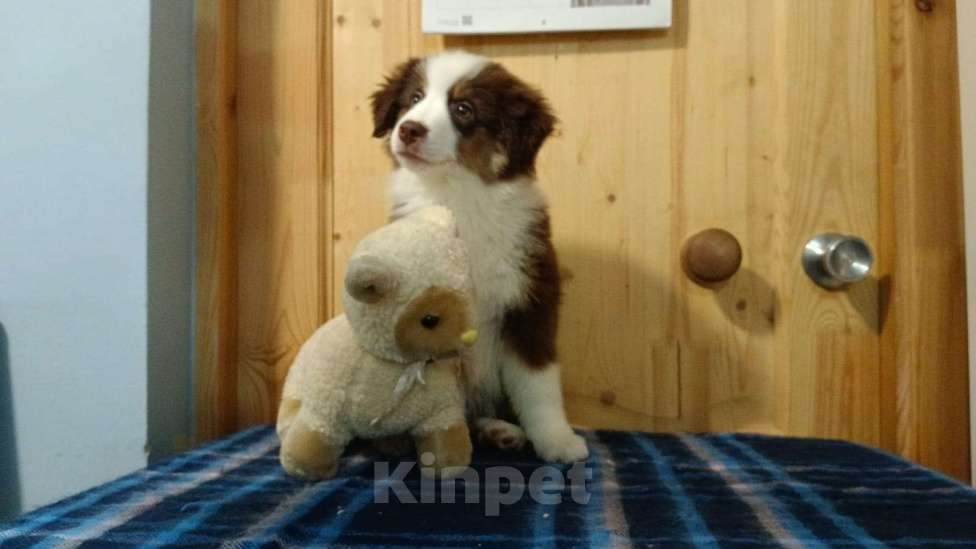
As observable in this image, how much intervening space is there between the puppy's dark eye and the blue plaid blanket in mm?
541

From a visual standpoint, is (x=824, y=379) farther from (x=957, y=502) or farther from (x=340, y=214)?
(x=340, y=214)

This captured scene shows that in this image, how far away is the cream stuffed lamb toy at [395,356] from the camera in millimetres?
896

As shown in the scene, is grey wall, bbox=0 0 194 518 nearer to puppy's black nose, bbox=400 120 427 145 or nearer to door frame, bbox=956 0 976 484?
puppy's black nose, bbox=400 120 427 145

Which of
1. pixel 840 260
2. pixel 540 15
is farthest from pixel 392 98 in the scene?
pixel 840 260

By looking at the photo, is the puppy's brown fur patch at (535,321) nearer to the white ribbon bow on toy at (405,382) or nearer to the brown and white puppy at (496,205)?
the brown and white puppy at (496,205)

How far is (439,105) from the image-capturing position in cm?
118

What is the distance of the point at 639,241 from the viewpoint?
1.40m

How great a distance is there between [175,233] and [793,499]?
109 cm

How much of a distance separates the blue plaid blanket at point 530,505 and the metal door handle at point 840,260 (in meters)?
0.32

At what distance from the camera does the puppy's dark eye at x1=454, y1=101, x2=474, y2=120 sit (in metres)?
1.19

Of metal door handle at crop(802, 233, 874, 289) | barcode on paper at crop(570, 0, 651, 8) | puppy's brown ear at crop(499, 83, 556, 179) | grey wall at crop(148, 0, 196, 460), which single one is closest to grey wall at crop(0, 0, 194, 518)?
grey wall at crop(148, 0, 196, 460)

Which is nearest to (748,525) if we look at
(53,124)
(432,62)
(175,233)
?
(432,62)

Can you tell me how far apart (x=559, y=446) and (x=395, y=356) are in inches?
12.2

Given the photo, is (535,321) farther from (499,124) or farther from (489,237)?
(499,124)
